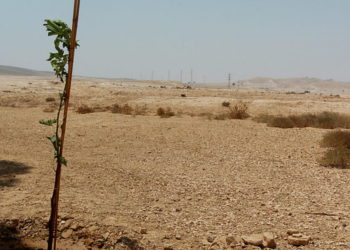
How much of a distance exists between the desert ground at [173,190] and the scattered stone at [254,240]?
0.07 m

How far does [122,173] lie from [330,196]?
3.62m

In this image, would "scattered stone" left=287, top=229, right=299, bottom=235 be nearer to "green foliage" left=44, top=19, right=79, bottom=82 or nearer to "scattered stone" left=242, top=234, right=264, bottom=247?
"scattered stone" left=242, top=234, right=264, bottom=247

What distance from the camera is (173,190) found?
657 cm

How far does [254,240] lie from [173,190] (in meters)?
2.23

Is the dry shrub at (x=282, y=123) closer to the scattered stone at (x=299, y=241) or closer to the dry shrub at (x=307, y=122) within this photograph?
the dry shrub at (x=307, y=122)

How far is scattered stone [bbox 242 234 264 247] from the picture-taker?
4520mm

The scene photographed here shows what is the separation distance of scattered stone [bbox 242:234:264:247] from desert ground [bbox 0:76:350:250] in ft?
0.25

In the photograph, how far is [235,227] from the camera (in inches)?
199

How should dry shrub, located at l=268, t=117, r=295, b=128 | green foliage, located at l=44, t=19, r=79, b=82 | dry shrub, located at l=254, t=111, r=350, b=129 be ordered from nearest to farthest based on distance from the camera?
green foliage, located at l=44, t=19, r=79, b=82 → dry shrub, located at l=268, t=117, r=295, b=128 → dry shrub, located at l=254, t=111, r=350, b=129

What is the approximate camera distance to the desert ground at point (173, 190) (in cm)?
490

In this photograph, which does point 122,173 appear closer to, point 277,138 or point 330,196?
point 330,196

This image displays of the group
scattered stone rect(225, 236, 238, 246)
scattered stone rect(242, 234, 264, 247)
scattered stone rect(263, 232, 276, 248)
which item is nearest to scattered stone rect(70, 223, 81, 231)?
scattered stone rect(225, 236, 238, 246)

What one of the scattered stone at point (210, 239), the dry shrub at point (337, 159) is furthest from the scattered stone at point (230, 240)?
the dry shrub at point (337, 159)

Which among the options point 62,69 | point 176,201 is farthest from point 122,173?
point 62,69
